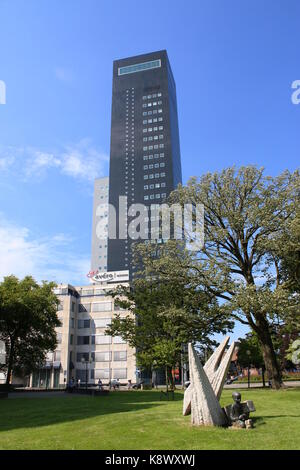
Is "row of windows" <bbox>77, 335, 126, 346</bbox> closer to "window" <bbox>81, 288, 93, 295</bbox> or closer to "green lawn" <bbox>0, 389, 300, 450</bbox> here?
"window" <bbox>81, 288, 93, 295</bbox>

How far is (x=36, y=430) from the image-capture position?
10977 mm

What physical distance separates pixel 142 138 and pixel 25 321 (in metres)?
131

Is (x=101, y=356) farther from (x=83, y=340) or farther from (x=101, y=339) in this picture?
(x=83, y=340)

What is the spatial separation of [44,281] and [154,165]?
116 meters

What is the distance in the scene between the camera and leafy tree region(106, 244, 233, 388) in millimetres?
27062

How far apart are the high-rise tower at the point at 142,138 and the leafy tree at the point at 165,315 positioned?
4385 inches

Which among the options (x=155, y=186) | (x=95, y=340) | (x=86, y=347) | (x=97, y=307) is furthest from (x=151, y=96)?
(x=86, y=347)

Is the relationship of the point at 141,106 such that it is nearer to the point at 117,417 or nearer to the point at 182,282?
the point at 182,282

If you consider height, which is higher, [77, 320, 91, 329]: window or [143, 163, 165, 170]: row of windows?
[143, 163, 165, 170]: row of windows

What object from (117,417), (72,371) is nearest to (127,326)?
(117,417)

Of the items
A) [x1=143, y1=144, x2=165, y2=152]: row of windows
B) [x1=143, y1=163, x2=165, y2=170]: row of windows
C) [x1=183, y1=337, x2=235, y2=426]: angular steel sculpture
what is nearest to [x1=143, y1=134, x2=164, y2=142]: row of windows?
[x1=143, y1=144, x2=165, y2=152]: row of windows

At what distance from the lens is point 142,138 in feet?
515

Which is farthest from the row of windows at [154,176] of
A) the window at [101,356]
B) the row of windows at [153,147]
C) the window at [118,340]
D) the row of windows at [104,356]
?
the row of windows at [104,356]

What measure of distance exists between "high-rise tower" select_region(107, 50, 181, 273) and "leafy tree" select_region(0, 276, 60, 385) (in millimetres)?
105257
